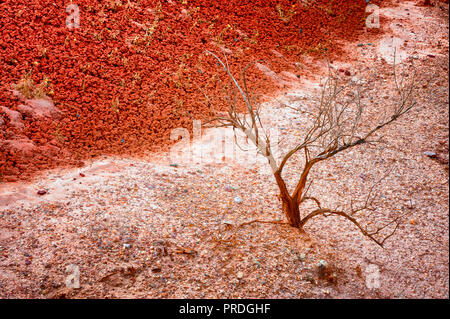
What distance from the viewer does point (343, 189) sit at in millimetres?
3898

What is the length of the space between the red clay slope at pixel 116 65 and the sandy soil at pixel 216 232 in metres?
0.49

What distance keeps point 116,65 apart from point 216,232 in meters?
3.36

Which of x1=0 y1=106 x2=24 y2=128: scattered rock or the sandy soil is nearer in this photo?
the sandy soil

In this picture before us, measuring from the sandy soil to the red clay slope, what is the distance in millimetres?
492

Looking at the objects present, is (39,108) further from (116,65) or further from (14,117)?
(116,65)

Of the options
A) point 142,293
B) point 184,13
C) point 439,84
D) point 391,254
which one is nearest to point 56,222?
point 142,293

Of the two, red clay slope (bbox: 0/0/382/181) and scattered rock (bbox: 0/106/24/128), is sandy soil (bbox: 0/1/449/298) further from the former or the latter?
scattered rock (bbox: 0/106/24/128)

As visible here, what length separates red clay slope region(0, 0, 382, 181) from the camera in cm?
407

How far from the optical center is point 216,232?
3.08 m

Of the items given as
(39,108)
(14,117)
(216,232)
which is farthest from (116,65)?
(216,232)

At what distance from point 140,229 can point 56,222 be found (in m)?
0.68

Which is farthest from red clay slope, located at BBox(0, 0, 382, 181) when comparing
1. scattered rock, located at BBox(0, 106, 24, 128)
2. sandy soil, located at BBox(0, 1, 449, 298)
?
sandy soil, located at BBox(0, 1, 449, 298)

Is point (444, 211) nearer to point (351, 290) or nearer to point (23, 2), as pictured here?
point (351, 290)

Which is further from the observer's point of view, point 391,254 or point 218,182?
point 218,182
